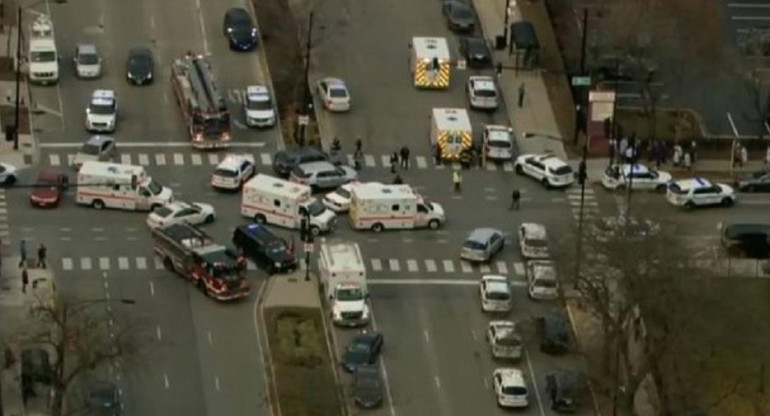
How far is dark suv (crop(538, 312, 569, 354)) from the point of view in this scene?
Result: 170 m

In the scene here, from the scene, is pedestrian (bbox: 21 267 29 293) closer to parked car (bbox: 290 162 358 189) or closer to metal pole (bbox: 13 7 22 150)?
metal pole (bbox: 13 7 22 150)

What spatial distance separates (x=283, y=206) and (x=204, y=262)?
922 centimetres

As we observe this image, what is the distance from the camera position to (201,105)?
189875 millimetres

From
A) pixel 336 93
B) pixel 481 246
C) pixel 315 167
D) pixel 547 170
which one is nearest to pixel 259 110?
pixel 336 93

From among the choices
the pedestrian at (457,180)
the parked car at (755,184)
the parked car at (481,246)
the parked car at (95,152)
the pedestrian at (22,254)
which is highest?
the parked car at (95,152)

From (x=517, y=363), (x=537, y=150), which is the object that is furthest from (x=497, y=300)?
(x=537, y=150)

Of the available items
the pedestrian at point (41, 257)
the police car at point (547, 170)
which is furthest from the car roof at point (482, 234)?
the pedestrian at point (41, 257)

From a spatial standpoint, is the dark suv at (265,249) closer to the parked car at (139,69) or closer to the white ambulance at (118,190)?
the white ambulance at (118,190)

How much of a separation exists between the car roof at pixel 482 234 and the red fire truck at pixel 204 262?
12.0m

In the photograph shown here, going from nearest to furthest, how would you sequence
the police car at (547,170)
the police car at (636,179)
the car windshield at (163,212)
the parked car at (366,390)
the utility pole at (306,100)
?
the parked car at (366,390) → the car windshield at (163,212) → the police car at (636,179) → the police car at (547,170) → the utility pole at (306,100)

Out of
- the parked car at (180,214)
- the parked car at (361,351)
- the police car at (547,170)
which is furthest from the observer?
the police car at (547,170)

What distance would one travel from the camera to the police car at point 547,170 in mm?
187375

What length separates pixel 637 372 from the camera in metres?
164

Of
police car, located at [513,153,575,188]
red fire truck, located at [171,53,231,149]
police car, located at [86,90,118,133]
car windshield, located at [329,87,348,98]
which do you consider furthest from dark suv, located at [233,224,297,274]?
car windshield, located at [329,87,348,98]
